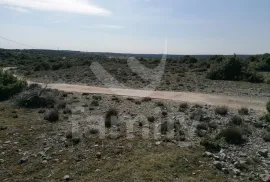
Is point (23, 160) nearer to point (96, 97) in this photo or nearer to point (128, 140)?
point (128, 140)

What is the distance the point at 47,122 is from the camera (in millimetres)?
16828

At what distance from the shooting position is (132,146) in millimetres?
13164

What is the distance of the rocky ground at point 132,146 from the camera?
36.8ft

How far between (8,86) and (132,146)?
46.2ft

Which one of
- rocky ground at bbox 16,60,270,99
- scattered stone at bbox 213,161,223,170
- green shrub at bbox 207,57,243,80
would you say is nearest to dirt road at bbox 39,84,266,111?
rocky ground at bbox 16,60,270,99

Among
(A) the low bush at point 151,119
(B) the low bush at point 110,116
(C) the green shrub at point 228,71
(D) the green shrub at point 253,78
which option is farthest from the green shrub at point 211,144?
(C) the green shrub at point 228,71

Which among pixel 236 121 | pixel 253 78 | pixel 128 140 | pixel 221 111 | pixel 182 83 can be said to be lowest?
pixel 128 140

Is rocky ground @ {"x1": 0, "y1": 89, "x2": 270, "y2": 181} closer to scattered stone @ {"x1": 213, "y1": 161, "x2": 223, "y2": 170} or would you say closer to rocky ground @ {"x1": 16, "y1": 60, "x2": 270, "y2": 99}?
scattered stone @ {"x1": 213, "y1": 161, "x2": 223, "y2": 170}

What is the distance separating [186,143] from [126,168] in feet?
10.0

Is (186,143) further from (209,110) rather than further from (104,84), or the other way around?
(104,84)

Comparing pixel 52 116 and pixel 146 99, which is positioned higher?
pixel 146 99

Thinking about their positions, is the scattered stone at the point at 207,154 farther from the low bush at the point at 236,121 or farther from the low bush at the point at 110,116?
the low bush at the point at 110,116

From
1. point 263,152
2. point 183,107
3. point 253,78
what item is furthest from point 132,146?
point 253,78

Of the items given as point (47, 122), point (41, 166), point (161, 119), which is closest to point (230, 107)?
point (161, 119)
